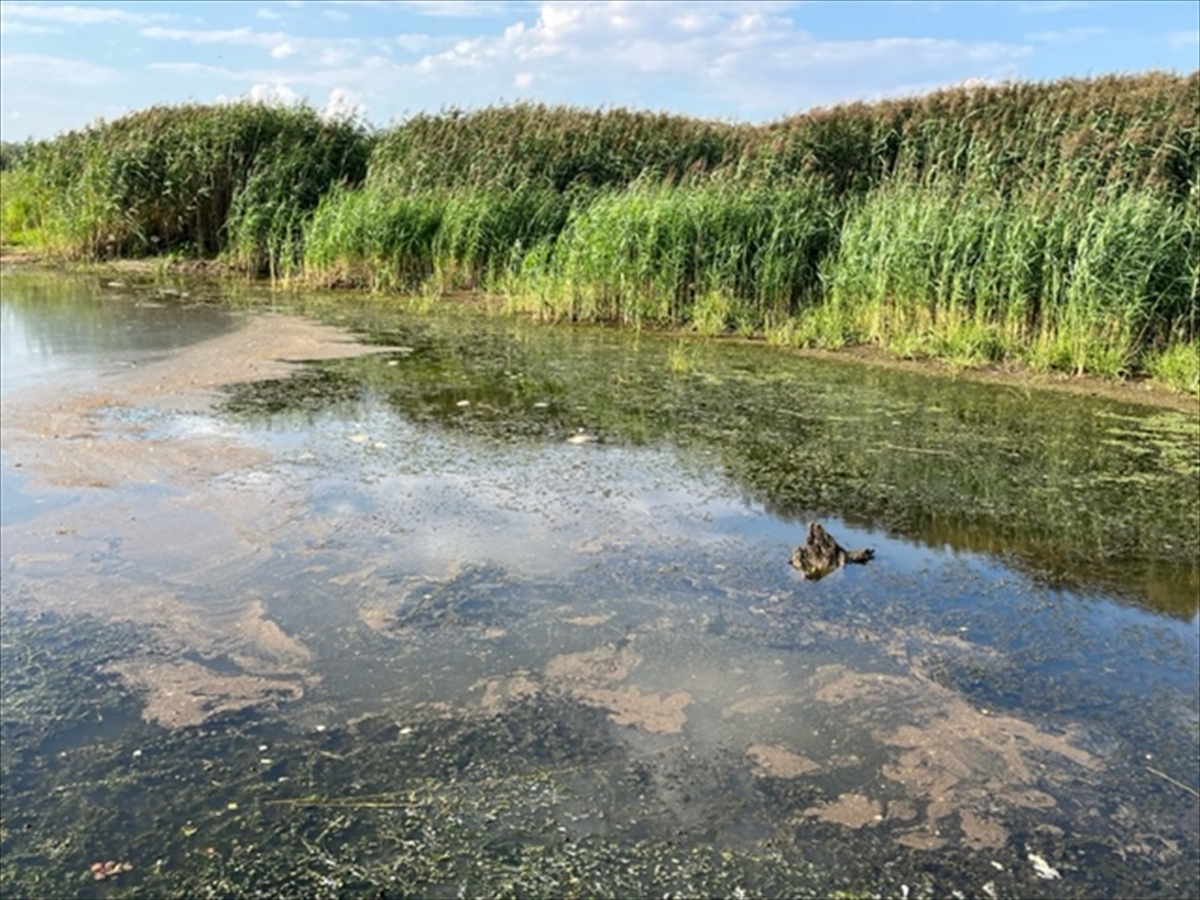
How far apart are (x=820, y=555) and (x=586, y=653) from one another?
4.11 ft

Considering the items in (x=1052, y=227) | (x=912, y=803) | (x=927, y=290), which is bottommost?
(x=912, y=803)

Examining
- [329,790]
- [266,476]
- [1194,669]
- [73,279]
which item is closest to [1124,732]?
[1194,669]

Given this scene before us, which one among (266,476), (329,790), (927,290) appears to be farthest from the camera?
(927,290)

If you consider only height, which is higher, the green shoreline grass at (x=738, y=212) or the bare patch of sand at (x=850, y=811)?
the green shoreline grass at (x=738, y=212)

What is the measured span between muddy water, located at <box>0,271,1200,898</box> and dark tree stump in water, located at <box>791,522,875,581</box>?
0.41 ft

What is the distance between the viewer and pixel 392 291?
1223cm

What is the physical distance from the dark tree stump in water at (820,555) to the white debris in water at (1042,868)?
67.2 inches

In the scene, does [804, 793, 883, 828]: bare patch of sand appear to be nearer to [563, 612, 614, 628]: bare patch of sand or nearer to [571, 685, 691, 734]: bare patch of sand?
[571, 685, 691, 734]: bare patch of sand

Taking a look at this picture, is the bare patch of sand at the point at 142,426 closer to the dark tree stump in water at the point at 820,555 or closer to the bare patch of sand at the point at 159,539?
the bare patch of sand at the point at 159,539

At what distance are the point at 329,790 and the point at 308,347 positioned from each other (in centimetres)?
655

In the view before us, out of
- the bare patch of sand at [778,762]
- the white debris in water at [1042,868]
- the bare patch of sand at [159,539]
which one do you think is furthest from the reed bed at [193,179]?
the white debris in water at [1042,868]

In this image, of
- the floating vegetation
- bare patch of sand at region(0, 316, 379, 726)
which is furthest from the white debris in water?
bare patch of sand at region(0, 316, 379, 726)

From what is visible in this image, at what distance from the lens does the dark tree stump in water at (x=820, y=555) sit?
161 inches

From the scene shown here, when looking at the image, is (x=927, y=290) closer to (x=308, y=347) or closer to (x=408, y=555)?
(x=308, y=347)
